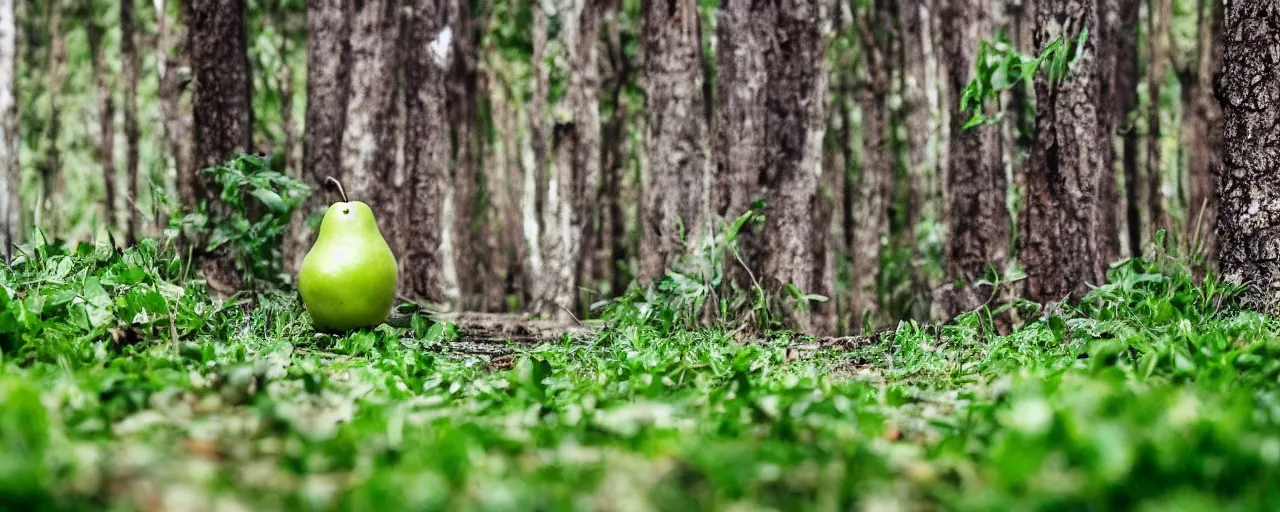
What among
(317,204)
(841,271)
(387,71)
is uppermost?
(387,71)

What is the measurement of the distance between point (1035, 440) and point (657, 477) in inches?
22.4

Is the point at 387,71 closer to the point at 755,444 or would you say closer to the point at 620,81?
the point at 755,444

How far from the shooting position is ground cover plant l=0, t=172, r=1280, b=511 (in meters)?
1.46

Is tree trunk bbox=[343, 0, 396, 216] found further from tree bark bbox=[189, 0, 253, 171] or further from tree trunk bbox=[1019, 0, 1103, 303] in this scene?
tree trunk bbox=[1019, 0, 1103, 303]

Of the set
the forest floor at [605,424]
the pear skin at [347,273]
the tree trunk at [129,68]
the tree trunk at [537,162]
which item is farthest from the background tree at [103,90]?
the forest floor at [605,424]

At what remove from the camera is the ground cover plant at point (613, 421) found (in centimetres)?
146

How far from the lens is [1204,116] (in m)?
Result: 10.9

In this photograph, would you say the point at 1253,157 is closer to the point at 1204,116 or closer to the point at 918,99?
the point at 1204,116

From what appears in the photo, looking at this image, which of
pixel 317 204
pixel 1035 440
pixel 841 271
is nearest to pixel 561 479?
pixel 1035 440

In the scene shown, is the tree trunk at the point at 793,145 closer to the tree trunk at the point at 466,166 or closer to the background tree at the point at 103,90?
the tree trunk at the point at 466,166

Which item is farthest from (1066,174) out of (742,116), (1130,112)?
(1130,112)

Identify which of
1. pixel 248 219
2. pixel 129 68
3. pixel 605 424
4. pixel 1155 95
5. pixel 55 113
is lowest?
pixel 605 424

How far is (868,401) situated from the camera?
2684mm

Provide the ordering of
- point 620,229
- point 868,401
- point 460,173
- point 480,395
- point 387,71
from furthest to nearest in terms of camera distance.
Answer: point 620,229
point 460,173
point 387,71
point 480,395
point 868,401
